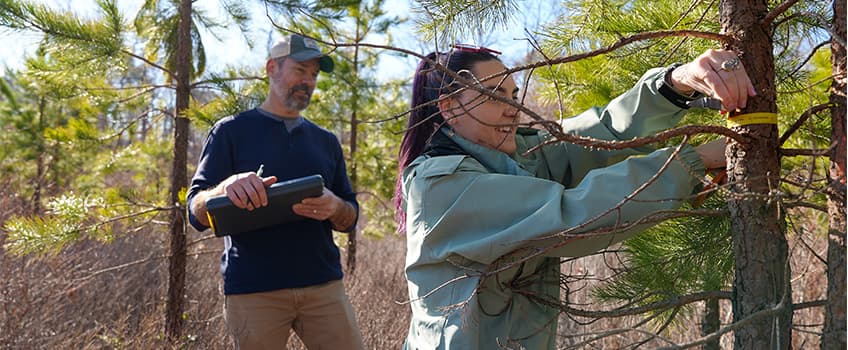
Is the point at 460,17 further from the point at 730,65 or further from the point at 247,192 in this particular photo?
the point at 247,192

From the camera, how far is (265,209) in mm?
2412

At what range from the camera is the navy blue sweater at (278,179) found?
2666 millimetres

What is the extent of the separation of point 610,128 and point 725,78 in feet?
1.57

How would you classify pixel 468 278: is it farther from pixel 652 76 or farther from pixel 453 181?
pixel 652 76

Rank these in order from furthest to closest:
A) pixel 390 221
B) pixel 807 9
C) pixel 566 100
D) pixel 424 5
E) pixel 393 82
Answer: pixel 390 221
pixel 393 82
pixel 566 100
pixel 807 9
pixel 424 5

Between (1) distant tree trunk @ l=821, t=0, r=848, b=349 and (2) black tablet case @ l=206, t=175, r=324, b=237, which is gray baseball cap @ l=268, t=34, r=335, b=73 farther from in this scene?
(1) distant tree trunk @ l=821, t=0, r=848, b=349

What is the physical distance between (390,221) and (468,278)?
5.04 m

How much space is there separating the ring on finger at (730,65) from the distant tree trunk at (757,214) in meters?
0.09

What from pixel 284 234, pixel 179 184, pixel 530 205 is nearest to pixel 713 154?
pixel 530 205

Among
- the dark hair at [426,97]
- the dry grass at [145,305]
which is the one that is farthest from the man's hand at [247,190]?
the dry grass at [145,305]

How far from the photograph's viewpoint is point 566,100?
8.53ft

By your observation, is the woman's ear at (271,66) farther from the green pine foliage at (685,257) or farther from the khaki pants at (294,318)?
the green pine foliage at (685,257)

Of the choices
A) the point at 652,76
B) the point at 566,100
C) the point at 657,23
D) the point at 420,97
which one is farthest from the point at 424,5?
the point at 566,100

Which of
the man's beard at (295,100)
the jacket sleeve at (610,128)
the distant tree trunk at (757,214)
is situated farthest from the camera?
the man's beard at (295,100)
